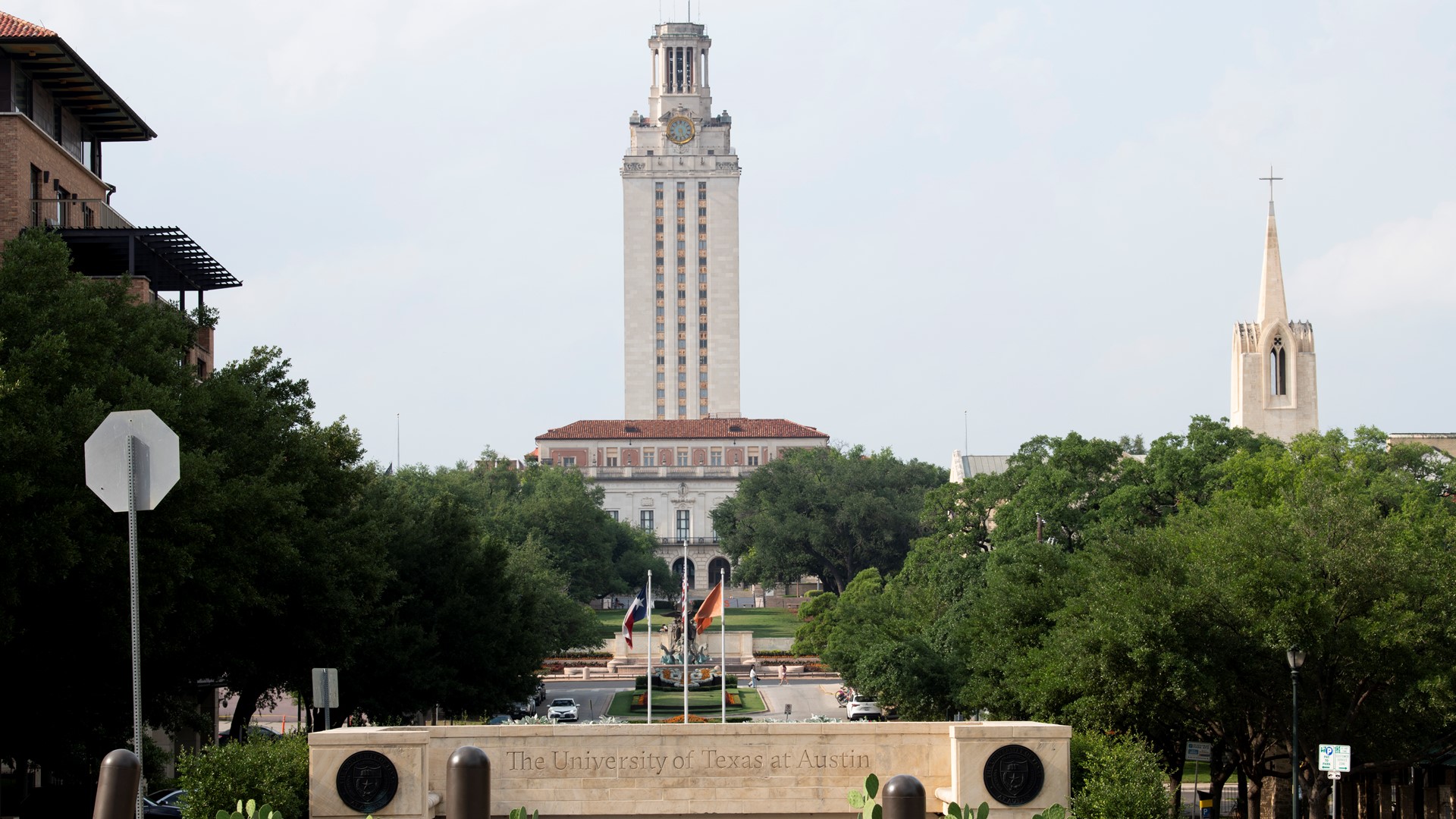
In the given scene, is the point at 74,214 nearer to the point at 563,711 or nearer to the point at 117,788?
the point at 563,711

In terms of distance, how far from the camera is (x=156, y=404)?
29.7 m

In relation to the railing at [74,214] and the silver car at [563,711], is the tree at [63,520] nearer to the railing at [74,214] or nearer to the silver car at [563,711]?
the railing at [74,214]

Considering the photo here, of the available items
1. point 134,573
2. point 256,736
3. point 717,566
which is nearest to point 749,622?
point 717,566

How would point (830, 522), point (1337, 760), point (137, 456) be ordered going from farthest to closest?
1. point (830, 522)
2. point (1337, 760)
3. point (137, 456)

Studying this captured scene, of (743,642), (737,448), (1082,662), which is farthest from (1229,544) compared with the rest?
(737,448)

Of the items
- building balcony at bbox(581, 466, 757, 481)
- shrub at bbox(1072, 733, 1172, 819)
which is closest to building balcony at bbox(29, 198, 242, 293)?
shrub at bbox(1072, 733, 1172, 819)

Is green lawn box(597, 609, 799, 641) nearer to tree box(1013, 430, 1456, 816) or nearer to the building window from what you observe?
the building window

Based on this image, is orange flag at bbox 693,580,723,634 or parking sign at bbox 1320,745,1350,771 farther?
orange flag at bbox 693,580,723,634

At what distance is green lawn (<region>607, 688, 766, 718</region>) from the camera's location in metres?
68.9

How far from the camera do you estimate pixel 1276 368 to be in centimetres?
10062

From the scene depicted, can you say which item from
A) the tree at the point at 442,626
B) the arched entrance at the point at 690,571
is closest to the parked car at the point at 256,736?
the tree at the point at 442,626

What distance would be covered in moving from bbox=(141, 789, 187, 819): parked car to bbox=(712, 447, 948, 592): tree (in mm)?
102710

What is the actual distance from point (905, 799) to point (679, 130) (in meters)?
179

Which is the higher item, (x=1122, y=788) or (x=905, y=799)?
(x=905, y=799)
